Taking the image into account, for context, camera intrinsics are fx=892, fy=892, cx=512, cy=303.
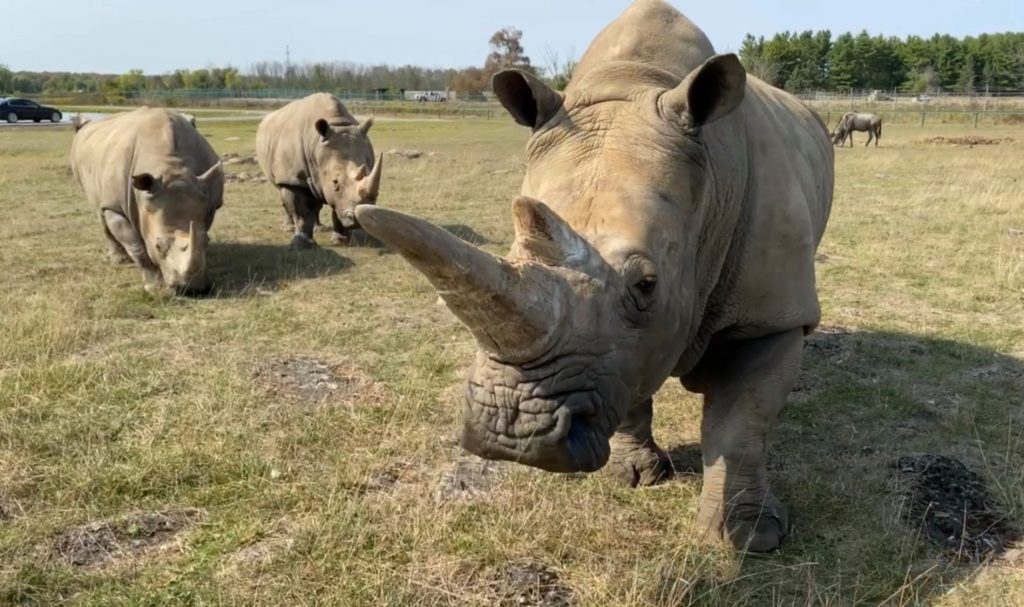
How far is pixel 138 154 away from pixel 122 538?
23.3ft

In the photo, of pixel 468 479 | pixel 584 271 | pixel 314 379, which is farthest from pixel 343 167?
pixel 584 271

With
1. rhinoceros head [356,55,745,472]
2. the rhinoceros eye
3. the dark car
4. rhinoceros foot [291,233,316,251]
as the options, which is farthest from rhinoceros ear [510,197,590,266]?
the dark car

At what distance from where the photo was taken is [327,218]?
54.6 feet

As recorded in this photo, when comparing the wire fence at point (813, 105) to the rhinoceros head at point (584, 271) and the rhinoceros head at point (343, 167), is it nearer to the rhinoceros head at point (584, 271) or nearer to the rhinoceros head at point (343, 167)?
the rhinoceros head at point (343, 167)

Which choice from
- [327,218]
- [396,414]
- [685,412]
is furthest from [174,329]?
[327,218]

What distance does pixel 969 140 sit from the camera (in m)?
30.8

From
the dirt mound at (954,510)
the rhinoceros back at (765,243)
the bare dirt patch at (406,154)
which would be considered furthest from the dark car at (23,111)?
the dirt mound at (954,510)

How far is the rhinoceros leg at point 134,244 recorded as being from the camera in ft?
32.9

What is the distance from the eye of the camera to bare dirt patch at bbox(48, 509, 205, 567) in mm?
4086

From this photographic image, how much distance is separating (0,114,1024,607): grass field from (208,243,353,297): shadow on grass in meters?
0.12

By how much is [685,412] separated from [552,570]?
2.56 metres

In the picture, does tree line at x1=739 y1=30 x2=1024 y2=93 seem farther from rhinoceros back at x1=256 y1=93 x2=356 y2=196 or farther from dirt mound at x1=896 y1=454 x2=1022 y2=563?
dirt mound at x1=896 y1=454 x2=1022 y2=563

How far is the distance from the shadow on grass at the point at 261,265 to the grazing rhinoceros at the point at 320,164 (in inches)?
26.4

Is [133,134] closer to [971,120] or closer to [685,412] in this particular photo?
[685,412]
